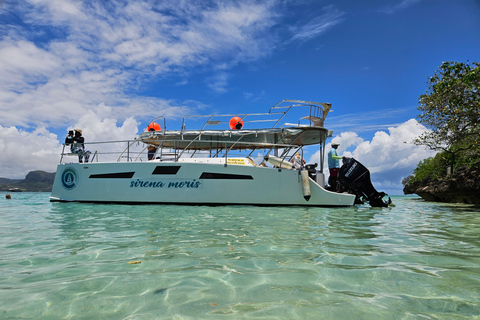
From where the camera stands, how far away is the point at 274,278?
2.37 metres

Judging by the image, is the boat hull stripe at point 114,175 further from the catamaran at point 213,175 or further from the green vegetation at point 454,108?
the green vegetation at point 454,108

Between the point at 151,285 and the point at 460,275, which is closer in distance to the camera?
the point at 151,285

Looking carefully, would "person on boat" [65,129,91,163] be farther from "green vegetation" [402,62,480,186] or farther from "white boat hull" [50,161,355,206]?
"green vegetation" [402,62,480,186]

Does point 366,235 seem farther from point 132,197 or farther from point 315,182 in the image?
point 132,197

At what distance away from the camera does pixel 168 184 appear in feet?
35.3

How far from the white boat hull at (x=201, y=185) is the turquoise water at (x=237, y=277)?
20.2 feet

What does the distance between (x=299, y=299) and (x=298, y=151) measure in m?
9.42

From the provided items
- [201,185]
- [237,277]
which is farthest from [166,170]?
[237,277]

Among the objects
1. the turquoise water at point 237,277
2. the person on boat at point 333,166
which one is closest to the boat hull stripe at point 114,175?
the turquoise water at point 237,277

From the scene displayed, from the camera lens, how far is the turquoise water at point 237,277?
1826 mm

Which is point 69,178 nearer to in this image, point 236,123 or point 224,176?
point 224,176

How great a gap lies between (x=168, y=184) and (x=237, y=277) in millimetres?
8751

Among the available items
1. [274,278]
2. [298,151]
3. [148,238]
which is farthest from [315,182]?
[274,278]

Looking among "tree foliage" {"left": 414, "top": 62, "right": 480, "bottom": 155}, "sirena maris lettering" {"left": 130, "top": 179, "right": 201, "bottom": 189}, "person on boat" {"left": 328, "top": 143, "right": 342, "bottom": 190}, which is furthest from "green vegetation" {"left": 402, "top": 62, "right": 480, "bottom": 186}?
"sirena maris lettering" {"left": 130, "top": 179, "right": 201, "bottom": 189}
